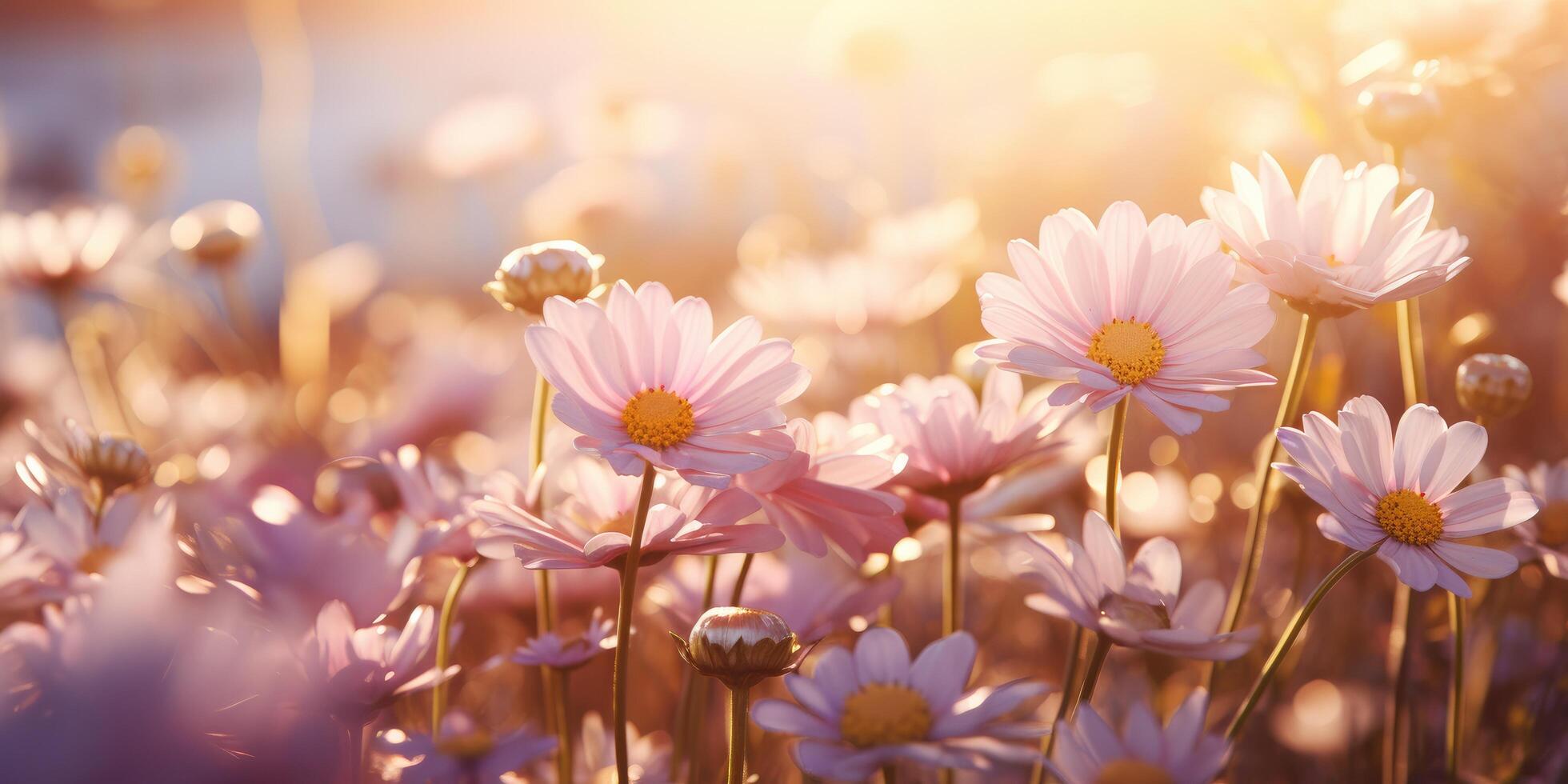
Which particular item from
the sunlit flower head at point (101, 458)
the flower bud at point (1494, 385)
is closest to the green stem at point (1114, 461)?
the flower bud at point (1494, 385)

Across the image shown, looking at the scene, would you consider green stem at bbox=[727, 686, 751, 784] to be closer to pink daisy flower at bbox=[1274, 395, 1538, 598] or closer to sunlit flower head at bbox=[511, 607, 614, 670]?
sunlit flower head at bbox=[511, 607, 614, 670]

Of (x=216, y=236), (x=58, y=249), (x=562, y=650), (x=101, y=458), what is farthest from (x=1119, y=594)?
(x=58, y=249)

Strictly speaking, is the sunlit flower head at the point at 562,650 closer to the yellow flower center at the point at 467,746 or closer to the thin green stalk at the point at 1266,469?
the yellow flower center at the point at 467,746

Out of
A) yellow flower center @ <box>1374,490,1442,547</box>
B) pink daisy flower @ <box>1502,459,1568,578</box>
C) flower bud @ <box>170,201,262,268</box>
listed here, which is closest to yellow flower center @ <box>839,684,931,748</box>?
yellow flower center @ <box>1374,490,1442,547</box>

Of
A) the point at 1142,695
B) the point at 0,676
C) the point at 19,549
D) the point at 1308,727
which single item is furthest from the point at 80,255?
the point at 1308,727

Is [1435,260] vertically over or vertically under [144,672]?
over

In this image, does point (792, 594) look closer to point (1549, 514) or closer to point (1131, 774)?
point (1131, 774)

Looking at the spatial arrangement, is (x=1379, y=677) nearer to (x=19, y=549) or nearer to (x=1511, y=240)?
(x=1511, y=240)
